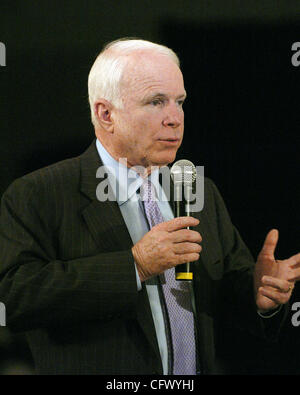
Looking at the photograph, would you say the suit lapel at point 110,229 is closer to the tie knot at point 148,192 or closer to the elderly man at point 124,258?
the elderly man at point 124,258

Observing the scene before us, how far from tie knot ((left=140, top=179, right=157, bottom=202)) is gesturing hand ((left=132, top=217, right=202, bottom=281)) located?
0.98ft

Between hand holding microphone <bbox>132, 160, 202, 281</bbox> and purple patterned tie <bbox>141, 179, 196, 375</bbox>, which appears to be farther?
purple patterned tie <bbox>141, 179, 196, 375</bbox>

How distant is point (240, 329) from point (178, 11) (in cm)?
137

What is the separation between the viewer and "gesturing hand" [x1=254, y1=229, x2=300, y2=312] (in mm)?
1956

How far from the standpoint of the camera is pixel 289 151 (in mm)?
2520

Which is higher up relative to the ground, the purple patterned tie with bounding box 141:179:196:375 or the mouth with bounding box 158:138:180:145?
the mouth with bounding box 158:138:180:145

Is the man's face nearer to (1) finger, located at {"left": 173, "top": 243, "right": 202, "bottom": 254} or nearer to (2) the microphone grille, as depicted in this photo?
(2) the microphone grille

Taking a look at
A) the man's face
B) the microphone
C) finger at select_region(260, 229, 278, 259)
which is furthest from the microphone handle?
finger at select_region(260, 229, 278, 259)

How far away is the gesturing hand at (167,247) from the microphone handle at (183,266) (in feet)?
0.06

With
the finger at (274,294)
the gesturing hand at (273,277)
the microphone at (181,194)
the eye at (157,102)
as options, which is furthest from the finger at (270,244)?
the eye at (157,102)

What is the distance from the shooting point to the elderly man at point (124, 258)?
1860 mm

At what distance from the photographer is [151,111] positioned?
6.80 feet

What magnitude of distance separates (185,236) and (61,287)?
1.49 feet
